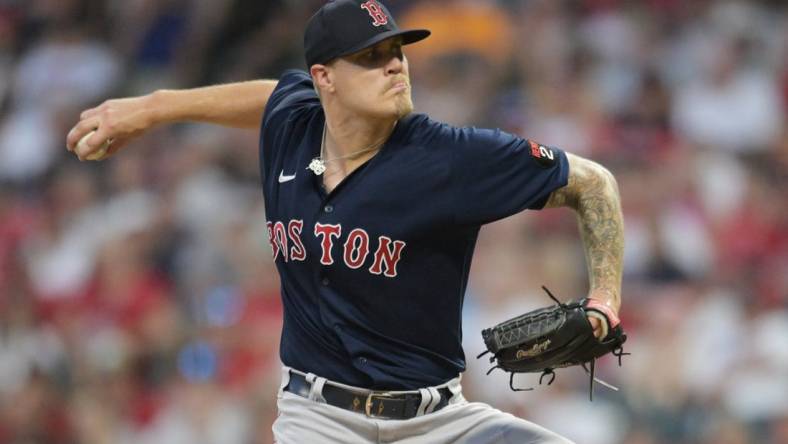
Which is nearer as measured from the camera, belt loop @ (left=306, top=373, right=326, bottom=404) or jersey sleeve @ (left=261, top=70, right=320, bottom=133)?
belt loop @ (left=306, top=373, right=326, bottom=404)

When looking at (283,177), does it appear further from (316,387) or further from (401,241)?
(316,387)

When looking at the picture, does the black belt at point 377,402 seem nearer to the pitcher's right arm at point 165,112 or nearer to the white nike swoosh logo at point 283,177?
the white nike swoosh logo at point 283,177

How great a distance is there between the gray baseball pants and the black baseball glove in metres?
0.18

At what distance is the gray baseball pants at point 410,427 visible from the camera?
367cm

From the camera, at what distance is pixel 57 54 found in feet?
31.5

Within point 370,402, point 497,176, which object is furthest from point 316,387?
point 497,176

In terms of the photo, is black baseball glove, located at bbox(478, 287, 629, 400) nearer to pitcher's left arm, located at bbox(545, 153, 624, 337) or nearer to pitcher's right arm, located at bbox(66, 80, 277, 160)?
pitcher's left arm, located at bbox(545, 153, 624, 337)

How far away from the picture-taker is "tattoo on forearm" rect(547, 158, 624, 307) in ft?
12.0

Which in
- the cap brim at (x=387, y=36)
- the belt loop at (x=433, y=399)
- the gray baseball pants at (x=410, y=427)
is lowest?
the gray baseball pants at (x=410, y=427)

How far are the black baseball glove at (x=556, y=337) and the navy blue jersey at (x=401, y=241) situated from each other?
0.19 meters

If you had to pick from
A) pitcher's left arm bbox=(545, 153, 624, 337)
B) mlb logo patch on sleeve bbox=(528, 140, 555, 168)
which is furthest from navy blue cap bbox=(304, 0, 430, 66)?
pitcher's left arm bbox=(545, 153, 624, 337)

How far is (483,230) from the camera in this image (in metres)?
7.18

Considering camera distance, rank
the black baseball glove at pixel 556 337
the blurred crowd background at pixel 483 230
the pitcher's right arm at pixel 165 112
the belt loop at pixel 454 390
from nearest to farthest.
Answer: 1. the black baseball glove at pixel 556 337
2. the belt loop at pixel 454 390
3. the pitcher's right arm at pixel 165 112
4. the blurred crowd background at pixel 483 230

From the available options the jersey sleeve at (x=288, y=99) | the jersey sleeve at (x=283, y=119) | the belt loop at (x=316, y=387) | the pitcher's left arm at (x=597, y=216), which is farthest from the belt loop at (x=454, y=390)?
the jersey sleeve at (x=288, y=99)
